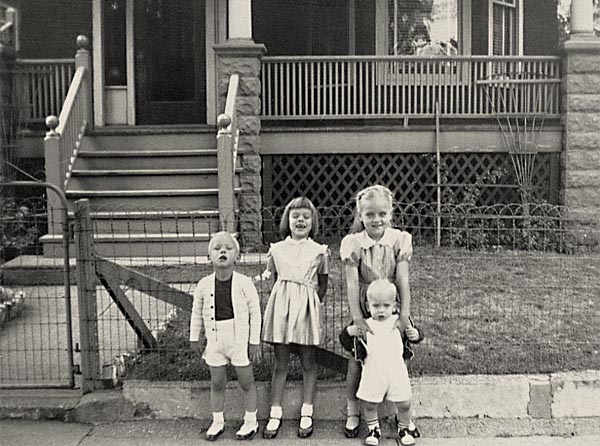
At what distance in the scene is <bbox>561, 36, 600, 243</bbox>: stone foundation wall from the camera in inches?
436

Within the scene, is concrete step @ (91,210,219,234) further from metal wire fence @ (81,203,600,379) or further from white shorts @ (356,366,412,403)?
white shorts @ (356,366,412,403)

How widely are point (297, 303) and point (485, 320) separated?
2.45 meters

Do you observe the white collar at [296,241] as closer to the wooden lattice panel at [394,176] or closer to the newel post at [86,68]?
the wooden lattice panel at [394,176]

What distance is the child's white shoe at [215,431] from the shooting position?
4.68m

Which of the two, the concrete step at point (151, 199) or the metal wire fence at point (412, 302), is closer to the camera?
the metal wire fence at point (412, 302)

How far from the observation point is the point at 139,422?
500 cm

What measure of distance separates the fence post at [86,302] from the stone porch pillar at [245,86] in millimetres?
5365

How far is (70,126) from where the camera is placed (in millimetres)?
10109

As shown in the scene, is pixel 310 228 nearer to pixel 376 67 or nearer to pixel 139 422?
pixel 139 422

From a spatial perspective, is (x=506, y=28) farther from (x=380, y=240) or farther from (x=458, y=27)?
(x=380, y=240)

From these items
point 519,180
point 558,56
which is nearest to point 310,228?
point 519,180

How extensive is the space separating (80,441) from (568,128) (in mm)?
8734

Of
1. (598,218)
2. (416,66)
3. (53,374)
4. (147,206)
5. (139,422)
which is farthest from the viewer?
(416,66)

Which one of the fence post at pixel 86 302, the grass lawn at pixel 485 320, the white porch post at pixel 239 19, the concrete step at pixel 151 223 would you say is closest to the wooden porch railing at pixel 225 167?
the concrete step at pixel 151 223
